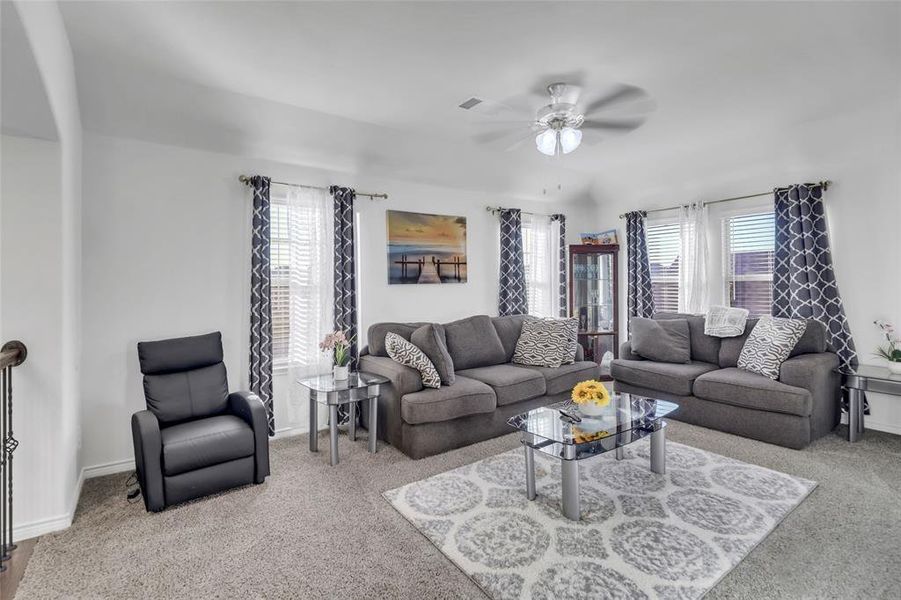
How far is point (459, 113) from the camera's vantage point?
Answer: 3641 mm

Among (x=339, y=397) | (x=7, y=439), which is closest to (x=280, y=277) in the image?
(x=339, y=397)

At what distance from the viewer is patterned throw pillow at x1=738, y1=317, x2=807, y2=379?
12.5ft

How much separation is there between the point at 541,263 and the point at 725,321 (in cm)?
229

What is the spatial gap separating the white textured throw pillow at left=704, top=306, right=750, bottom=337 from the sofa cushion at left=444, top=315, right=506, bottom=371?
2.18 m

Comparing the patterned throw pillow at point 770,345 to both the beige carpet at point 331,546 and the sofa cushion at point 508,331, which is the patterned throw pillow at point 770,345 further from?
the sofa cushion at point 508,331

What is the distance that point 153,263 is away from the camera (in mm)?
3439

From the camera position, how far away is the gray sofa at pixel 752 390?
3.50 m

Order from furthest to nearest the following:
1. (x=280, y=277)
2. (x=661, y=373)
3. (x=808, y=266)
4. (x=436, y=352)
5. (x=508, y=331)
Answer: (x=508, y=331), (x=661, y=373), (x=808, y=266), (x=280, y=277), (x=436, y=352)

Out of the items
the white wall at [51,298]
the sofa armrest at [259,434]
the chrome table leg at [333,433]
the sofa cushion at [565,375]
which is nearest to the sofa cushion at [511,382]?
the sofa cushion at [565,375]

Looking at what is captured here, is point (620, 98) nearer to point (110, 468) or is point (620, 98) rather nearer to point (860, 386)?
point (860, 386)

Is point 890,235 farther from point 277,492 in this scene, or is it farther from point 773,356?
point 277,492

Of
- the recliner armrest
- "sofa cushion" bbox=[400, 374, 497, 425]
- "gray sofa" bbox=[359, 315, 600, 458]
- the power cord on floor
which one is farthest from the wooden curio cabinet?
the power cord on floor

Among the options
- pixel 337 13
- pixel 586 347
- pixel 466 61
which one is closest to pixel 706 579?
pixel 466 61

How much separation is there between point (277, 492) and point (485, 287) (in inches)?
130
